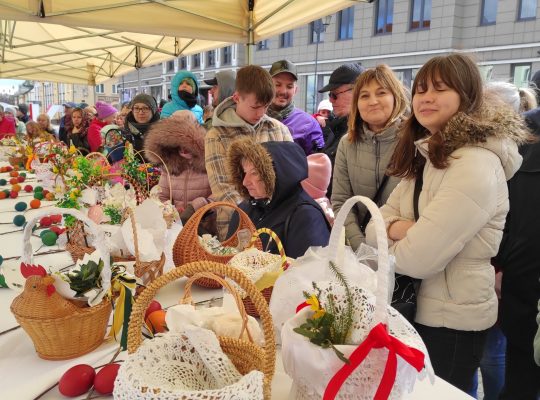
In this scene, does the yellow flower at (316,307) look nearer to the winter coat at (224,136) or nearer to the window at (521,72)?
the winter coat at (224,136)

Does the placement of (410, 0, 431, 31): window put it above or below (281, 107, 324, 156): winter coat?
above

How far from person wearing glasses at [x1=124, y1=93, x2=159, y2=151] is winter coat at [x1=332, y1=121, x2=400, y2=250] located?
2.13 meters

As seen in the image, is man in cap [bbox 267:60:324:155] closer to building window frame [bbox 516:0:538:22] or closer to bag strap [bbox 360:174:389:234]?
bag strap [bbox 360:174:389:234]

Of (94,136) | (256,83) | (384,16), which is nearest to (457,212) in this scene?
(256,83)

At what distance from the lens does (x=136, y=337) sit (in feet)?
2.45

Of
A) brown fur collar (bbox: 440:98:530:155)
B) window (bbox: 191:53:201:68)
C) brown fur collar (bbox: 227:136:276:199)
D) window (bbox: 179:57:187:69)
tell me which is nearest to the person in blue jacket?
brown fur collar (bbox: 227:136:276:199)

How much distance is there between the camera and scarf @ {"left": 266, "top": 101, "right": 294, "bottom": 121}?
274 centimetres

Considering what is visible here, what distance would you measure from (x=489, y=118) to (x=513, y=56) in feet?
25.4

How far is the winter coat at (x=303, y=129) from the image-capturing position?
9.12 feet

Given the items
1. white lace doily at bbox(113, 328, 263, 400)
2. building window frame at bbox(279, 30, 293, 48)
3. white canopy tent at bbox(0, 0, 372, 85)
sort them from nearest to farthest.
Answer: white lace doily at bbox(113, 328, 263, 400) < white canopy tent at bbox(0, 0, 372, 85) < building window frame at bbox(279, 30, 293, 48)

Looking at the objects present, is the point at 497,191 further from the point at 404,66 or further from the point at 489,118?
the point at 404,66

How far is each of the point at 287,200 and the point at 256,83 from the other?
0.73 metres

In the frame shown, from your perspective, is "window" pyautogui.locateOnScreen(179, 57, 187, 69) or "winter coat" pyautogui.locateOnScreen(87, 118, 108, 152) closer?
"winter coat" pyautogui.locateOnScreen(87, 118, 108, 152)

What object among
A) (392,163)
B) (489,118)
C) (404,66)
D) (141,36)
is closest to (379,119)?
(392,163)
